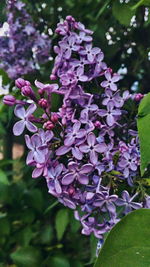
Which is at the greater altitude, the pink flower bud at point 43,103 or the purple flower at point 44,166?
the pink flower bud at point 43,103

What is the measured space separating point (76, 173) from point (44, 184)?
0.98 meters

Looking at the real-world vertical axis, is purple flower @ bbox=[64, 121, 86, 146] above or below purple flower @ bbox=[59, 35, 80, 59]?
below

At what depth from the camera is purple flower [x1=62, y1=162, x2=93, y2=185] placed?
72cm

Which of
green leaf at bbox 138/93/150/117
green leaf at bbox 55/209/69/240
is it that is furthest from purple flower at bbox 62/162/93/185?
green leaf at bbox 55/209/69/240

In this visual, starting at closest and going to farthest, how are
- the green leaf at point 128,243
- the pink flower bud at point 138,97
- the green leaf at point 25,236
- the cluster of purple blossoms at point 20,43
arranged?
the green leaf at point 128,243, the pink flower bud at point 138,97, the cluster of purple blossoms at point 20,43, the green leaf at point 25,236

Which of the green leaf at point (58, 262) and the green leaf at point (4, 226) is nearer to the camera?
the green leaf at point (58, 262)

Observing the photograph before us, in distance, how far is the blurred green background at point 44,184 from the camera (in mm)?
1388

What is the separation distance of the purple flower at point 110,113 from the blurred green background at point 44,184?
417 mm

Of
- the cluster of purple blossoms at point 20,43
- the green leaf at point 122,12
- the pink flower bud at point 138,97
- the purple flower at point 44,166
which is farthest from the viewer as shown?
the cluster of purple blossoms at point 20,43

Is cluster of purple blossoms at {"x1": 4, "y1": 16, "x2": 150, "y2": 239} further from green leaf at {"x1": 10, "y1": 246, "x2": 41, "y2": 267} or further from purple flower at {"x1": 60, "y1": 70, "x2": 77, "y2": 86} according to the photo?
green leaf at {"x1": 10, "y1": 246, "x2": 41, "y2": 267}

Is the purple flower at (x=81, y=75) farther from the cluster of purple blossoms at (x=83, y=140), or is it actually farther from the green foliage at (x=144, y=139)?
the green foliage at (x=144, y=139)

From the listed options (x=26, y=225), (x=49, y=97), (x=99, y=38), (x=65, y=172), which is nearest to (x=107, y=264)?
(x=65, y=172)

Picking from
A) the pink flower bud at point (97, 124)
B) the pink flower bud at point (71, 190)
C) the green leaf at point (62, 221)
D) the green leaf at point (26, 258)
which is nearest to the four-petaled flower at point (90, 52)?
the pink flower bud at point (97, 124)

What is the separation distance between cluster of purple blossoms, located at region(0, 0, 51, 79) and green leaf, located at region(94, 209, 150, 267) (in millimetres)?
779
